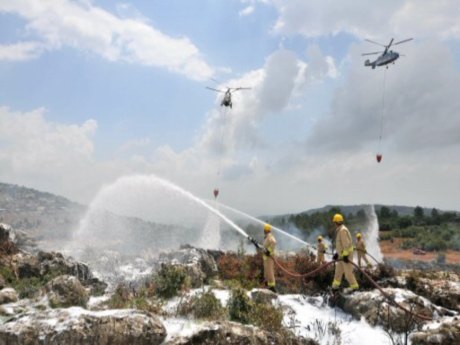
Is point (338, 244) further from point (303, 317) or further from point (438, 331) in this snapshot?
point (438, 331)

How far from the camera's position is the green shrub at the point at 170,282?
39.4ft

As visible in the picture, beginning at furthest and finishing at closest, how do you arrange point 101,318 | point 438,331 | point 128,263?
point 128,263 → point 438,331 → point 101,318

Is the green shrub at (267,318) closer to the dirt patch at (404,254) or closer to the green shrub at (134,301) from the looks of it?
the green shrub at (134,301)

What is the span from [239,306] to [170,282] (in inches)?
101

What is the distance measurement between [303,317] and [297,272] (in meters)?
4.34

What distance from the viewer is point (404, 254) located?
50.8 meters

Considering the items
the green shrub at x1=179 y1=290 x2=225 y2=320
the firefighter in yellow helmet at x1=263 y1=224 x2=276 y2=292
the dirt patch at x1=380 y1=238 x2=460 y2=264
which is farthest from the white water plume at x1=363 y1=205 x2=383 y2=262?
the green shrub at x1=179 y1=290 x2=225 y2=320

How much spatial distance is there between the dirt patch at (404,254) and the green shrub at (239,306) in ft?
124

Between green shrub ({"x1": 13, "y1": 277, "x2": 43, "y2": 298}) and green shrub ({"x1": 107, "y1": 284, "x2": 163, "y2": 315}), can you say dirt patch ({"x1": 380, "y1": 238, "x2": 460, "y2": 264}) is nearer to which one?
green shrub ({"x1": 107, "y1": 284, "x2": 163, "y2": 315})

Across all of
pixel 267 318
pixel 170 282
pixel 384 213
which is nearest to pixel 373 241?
pixel 170 282

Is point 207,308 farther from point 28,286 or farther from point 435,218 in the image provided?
point 435,218

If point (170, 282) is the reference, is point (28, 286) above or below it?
below

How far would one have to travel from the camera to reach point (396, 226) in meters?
73.6

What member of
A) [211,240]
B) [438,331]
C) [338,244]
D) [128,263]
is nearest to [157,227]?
[211,240]
